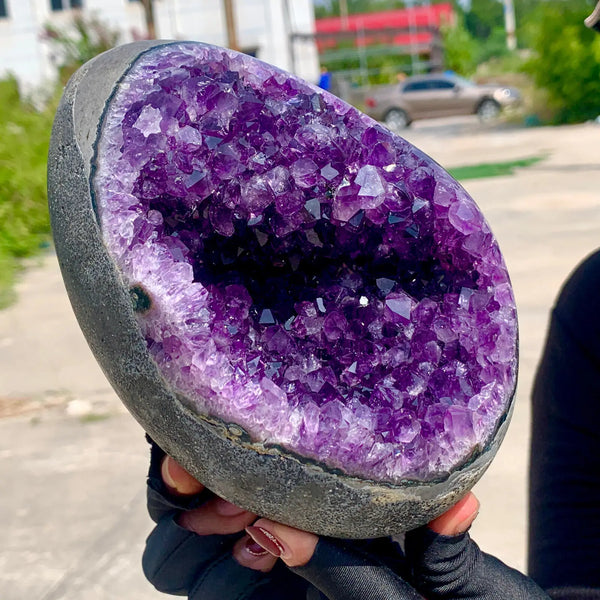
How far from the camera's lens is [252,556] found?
1170mm

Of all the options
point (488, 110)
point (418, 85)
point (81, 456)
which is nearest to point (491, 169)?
point (81, 456)

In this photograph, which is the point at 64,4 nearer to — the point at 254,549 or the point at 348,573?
the point at 254,549

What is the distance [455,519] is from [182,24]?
91.8ft

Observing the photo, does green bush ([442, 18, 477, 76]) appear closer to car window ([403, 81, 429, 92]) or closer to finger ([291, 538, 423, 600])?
car window ([403, 81, 429, 92])

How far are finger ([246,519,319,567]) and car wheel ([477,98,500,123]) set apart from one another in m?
22.8

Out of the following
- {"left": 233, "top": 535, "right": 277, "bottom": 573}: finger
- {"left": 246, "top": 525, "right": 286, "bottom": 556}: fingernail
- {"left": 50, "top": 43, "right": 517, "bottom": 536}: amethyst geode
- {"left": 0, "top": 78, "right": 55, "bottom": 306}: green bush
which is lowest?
{"left": 0, "top": 78, "right": 55, "bottom": 306}: green bush

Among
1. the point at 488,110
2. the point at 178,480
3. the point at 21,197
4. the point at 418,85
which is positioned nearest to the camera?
the point at 178,480

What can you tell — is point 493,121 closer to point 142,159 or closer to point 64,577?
point 64,577

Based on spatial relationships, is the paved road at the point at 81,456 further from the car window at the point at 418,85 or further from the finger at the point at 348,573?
the car window at the point at 418,85

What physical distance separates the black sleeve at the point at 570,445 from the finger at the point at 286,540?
0.87m

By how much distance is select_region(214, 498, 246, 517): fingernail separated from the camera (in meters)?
1.13

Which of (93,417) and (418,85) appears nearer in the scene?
(93,417)

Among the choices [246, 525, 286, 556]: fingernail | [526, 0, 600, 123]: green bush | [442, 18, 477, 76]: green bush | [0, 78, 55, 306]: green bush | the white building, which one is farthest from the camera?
[442, 18, 477, 76]: green bush

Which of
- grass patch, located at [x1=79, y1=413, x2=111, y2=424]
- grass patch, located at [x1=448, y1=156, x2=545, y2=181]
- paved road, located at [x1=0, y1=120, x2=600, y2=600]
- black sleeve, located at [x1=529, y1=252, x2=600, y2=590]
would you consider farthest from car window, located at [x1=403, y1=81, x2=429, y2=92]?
black sleeve, located at [x1=529, y1=252, x2=600, y2=590]
